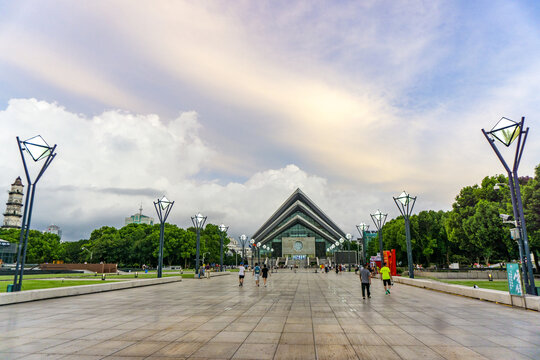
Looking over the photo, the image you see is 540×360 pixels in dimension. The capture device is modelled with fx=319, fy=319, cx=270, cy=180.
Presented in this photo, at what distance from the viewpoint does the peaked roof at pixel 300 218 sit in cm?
9131

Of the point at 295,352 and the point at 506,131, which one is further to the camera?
the point at 506,131

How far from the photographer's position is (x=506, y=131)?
1248cm

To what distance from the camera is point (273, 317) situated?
9703 mm

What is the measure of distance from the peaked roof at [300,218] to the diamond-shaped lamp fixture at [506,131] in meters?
76.6

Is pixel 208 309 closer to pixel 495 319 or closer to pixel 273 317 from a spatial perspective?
pixel 273 317

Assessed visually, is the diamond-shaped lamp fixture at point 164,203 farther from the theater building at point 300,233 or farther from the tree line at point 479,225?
the theater building at point 300,233

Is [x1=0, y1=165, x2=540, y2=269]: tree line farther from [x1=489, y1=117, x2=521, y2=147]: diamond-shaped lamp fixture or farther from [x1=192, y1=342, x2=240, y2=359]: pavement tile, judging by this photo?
[x1=192, y1=342, x2=240, y2=359]: pavement tile

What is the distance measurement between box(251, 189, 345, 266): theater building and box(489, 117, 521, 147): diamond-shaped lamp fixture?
258 feet

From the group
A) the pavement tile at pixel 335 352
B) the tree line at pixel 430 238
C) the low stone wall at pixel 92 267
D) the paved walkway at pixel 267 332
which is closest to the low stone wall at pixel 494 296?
the paved walkway at pixel 267 332

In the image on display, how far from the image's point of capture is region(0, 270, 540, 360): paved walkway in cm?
591

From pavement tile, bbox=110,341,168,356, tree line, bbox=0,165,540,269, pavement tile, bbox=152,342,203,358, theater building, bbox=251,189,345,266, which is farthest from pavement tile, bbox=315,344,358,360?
theater building, bbox=251,189,345,266

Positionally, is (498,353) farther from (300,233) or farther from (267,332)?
(300,233)

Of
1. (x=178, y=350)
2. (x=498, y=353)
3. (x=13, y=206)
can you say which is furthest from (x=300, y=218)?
(x=13, y=206)

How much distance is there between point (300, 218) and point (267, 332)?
3540 inches
